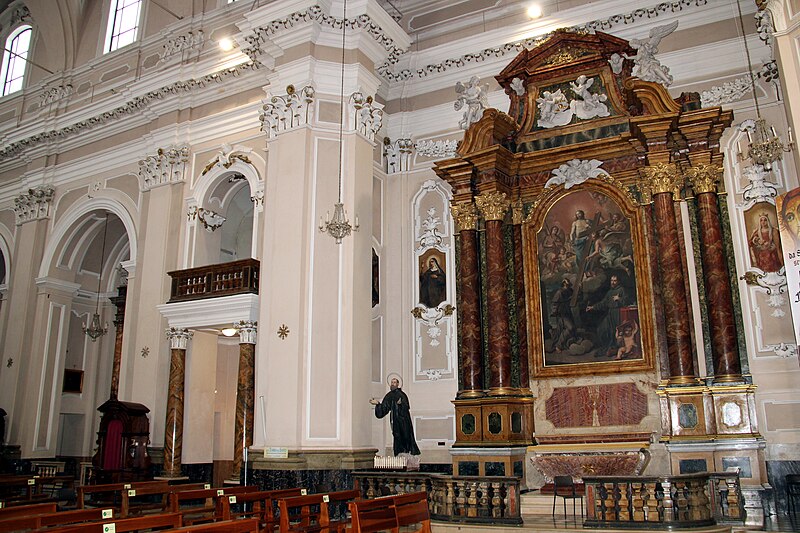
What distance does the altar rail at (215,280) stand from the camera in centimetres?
1378

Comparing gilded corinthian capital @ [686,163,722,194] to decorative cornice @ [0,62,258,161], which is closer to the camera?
gilded corinthian capital @ [686,163,722,194]

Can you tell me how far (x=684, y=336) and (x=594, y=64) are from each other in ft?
16.2

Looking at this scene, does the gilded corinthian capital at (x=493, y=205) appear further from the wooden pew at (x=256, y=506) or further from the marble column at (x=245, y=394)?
the wooden pew at (x=256, y=506)

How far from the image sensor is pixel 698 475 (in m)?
8.91

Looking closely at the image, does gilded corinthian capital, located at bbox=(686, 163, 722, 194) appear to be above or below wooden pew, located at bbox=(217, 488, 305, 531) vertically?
above

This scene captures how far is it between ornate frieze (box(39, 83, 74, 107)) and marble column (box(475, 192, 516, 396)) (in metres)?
12.0

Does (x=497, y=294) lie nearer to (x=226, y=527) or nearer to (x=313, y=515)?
(x=313, y=515)

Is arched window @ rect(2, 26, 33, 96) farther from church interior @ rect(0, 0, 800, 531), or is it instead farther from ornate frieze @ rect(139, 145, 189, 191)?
ornate frieze @ rect(139, 145, 189, 191)

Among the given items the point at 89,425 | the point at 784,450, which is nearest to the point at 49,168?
the point at 89,425

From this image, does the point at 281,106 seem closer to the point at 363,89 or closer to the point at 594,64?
the point at 363,89

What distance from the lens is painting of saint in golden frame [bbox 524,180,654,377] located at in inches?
460

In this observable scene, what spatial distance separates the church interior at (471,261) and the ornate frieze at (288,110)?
0.06 metres

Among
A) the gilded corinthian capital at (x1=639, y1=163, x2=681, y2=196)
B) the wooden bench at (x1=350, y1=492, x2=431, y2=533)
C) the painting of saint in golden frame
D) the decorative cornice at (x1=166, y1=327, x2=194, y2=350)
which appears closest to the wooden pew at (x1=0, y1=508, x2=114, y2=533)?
the wooden bench at (x1=350, y1=492, x2=431, y2=533)

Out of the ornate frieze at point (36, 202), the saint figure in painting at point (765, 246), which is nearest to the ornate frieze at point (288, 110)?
the saint figure in painting at point (765, 246)
